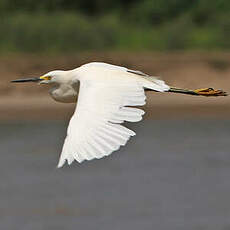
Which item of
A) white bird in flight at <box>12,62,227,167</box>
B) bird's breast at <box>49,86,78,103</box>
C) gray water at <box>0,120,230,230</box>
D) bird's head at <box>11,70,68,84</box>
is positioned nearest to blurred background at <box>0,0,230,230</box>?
gray water at <box>0,120,230,230</box>

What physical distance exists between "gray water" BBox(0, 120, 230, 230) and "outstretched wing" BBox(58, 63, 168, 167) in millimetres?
4883

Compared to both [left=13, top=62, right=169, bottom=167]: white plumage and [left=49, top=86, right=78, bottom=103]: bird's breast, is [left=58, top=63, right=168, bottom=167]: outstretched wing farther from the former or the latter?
[left=49, top=86, right=78, bottom=103]: bird's breast

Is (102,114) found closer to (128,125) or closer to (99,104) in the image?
(99,104)

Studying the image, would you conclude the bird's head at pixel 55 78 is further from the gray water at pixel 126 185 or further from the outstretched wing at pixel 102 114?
the gray water at pixel 126 185

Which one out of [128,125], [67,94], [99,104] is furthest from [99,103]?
[128,125]

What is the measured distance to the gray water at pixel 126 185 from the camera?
11.6 metres

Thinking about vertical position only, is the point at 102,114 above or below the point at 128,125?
above

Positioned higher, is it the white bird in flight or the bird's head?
the bird's head

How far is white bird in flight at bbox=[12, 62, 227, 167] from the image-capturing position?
561 centimetres

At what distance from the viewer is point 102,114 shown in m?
5.95

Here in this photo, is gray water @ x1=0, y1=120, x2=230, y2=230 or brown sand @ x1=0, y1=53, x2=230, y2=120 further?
brown sand @ x1=0, y1=53, x2=230, y2=120

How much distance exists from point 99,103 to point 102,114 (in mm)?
168

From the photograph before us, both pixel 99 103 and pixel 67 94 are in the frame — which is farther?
pixel 67 94

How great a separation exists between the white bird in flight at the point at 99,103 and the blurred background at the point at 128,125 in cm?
453
